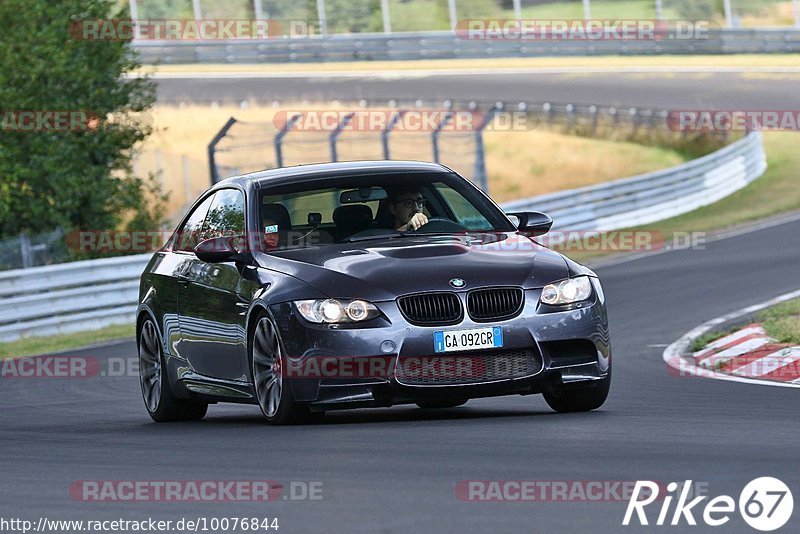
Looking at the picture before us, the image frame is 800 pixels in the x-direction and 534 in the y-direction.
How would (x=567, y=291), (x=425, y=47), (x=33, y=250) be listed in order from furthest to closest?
(x=425, y=47)
(x=33, y=250)
(x=567, y=291)

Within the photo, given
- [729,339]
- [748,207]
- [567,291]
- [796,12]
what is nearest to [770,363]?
[729,339]

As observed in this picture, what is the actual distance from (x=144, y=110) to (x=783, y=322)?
15.4 m

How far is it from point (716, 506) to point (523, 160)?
111 feet

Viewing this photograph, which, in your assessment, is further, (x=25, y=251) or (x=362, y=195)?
(x=25, y=251)

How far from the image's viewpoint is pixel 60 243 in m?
25.4

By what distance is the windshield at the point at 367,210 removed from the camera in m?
10.1

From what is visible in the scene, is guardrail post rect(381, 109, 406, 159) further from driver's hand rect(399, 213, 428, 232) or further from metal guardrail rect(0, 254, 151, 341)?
driver's hand rect(399, 213, 428, 232)

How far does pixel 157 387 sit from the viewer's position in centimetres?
1134

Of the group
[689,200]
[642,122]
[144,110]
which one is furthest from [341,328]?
[642,122]

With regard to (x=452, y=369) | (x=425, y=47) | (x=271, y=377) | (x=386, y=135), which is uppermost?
(x=452, y=369)

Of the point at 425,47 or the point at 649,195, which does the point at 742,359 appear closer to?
the point at 649,195

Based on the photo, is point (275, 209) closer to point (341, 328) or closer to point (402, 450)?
point (341, 328)

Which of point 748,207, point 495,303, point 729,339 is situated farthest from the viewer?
point 748,207

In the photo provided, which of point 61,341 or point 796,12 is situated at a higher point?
point 796,12
